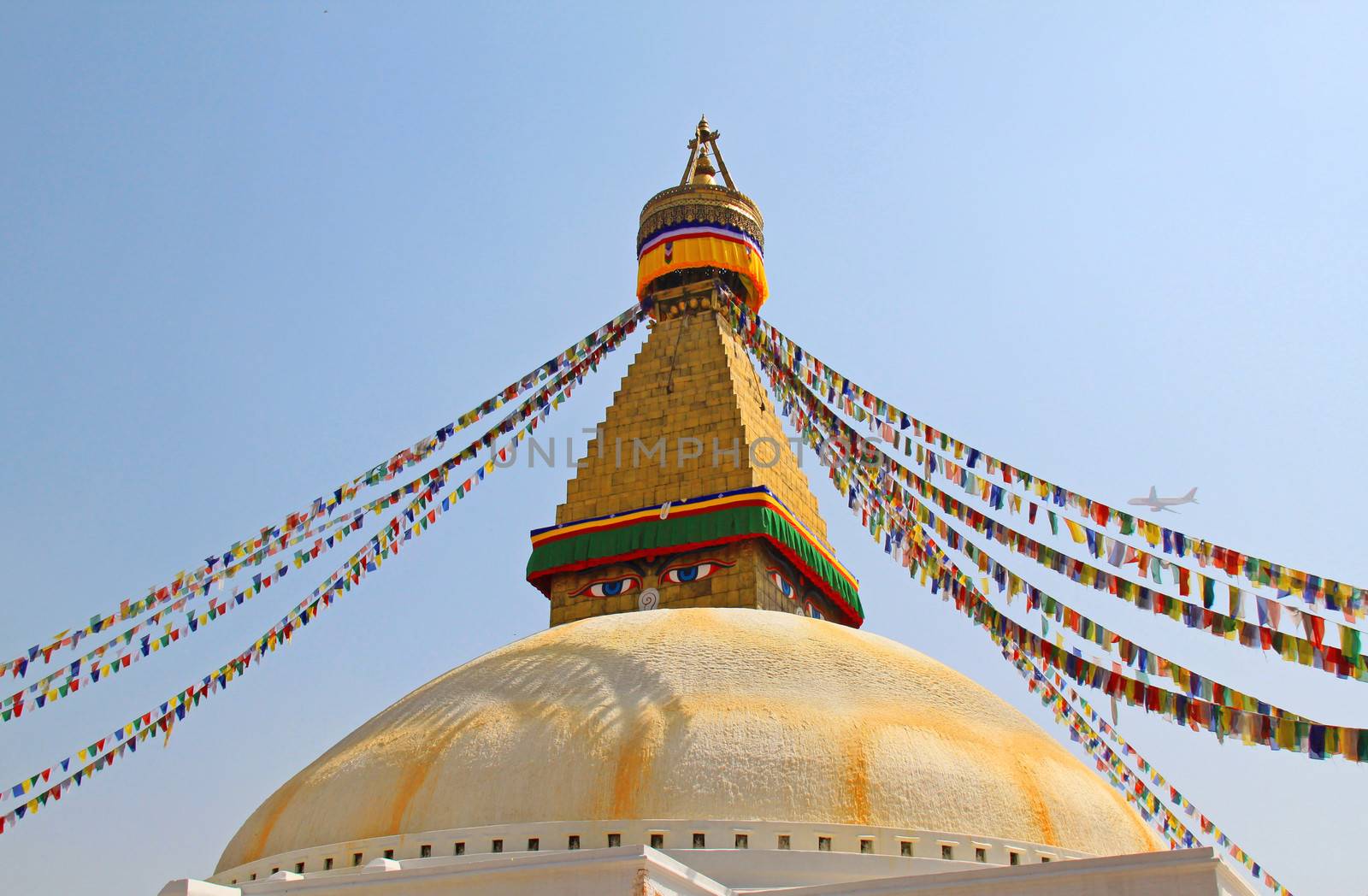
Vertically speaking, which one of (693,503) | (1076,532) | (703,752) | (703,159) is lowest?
(703,752)

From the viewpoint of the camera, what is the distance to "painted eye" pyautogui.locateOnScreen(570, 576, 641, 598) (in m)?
13.1

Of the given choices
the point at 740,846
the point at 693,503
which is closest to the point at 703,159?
the point at 693,503

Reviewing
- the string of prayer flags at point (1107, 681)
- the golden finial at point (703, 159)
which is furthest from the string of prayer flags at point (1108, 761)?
the golden finial at point (703, 159)

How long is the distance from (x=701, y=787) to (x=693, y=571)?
5094mm

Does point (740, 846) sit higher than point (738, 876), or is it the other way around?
point (740, 846)

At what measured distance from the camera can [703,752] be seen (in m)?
8.00

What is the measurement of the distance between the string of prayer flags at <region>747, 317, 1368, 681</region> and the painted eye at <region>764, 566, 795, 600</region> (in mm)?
1487

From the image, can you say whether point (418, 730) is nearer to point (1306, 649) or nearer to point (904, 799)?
point (904, 799)

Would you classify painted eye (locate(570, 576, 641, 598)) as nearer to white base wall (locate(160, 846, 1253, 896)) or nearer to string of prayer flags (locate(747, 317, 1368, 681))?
string of prayer flags (locate(747, 317, 1368, 681))

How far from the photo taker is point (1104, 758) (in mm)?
11547

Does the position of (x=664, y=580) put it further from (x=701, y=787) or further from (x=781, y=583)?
(x=701, y=787)

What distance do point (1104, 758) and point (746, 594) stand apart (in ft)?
11.9

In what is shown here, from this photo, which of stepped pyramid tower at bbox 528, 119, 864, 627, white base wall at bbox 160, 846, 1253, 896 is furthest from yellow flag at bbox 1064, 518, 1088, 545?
stepped pyramid tower at bbox 528, 119, 864, 627

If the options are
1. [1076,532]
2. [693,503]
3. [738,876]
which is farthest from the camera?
[693,503]
